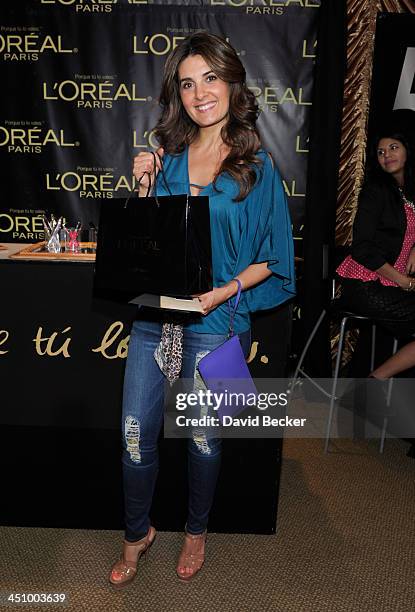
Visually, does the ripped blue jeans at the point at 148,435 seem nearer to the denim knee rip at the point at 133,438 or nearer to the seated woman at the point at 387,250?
the denim knee rip at the point at 133,438

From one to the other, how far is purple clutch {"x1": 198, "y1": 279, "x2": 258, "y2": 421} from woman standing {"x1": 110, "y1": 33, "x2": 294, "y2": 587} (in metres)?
0.06

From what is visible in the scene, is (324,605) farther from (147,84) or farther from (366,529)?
(147,84)

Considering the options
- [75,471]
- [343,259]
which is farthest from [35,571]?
[343,259]

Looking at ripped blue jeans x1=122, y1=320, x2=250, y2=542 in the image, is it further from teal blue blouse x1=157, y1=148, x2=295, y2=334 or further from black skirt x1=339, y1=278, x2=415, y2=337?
black skirt x1=339, y1=278, x2=415, y2=337

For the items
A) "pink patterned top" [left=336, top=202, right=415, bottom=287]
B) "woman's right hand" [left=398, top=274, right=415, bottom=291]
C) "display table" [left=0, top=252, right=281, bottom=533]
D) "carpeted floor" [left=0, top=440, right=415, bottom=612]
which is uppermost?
"pink patterned top" [left=336, top=202, right=415, bottom=287]

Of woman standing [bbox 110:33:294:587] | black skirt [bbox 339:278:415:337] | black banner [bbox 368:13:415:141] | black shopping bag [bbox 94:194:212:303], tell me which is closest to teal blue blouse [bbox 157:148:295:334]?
woman standing [bbox 110:33:294:587]

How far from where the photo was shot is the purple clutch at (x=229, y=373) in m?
1.57

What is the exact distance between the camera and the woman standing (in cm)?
152

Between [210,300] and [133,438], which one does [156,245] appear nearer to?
[210,300]

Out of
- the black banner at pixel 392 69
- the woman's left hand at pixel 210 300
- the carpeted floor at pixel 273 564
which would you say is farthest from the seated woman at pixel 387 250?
the woman's left hand at pixel 210 300

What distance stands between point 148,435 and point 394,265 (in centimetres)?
186

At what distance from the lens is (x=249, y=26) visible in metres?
3.61

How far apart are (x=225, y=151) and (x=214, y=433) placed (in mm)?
830

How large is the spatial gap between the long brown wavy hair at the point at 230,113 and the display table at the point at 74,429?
0.55 m
